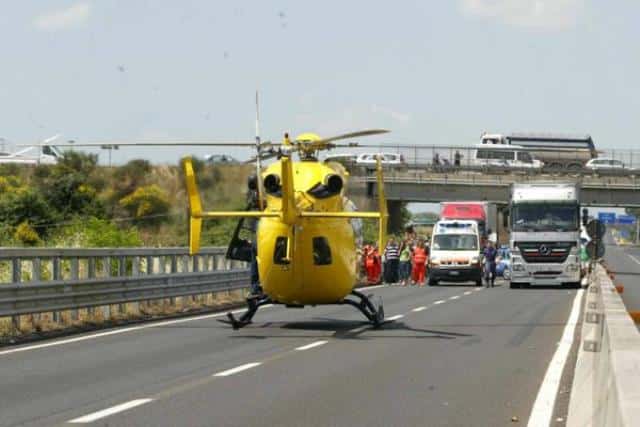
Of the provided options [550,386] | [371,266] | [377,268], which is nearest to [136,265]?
[550,386]

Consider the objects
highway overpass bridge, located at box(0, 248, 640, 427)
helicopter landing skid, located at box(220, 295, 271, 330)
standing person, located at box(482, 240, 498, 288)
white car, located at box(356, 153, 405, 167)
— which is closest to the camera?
highway overpass bridge, located at box(0, 248, 640, 427)

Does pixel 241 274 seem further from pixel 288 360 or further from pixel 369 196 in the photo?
pixel 369 196

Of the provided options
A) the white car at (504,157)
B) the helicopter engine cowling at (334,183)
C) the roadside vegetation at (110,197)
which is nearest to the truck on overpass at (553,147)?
the white car at (504,157)

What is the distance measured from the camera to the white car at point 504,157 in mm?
76500

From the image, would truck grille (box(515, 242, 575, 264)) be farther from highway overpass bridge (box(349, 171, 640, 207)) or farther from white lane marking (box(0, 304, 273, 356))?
highway overpass bridge (box(349, 171, 640, 207))

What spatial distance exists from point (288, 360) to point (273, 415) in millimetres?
4766

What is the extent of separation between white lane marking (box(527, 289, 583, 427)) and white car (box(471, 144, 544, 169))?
5561cm

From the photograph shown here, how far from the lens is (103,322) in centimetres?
2130

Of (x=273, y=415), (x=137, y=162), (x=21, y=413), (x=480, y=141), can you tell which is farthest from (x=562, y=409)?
(x=480, y=141)

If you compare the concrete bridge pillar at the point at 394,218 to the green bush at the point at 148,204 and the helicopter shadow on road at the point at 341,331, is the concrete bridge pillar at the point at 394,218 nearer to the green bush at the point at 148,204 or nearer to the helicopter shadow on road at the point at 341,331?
the green bush at the point at 148,204

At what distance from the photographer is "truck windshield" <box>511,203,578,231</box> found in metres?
42.2

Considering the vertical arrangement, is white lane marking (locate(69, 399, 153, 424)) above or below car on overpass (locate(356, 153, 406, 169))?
below

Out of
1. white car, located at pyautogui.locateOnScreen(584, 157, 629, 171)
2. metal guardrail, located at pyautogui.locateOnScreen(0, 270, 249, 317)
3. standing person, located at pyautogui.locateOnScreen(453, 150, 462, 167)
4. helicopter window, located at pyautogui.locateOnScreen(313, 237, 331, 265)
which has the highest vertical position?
standing person, located at pyautogui.locateOnScreen(453, 150, 462, 167)

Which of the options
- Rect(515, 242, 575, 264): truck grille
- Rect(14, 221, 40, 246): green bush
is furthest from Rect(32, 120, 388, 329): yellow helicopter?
Rect(14, 221, 40, 246): green bush
